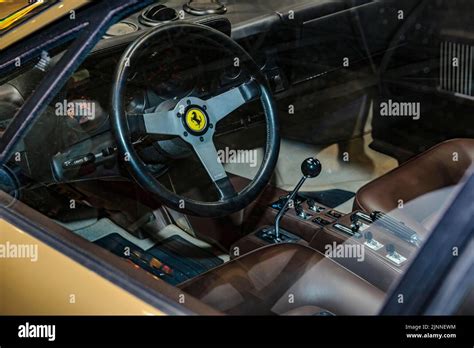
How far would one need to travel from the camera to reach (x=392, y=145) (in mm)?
3111

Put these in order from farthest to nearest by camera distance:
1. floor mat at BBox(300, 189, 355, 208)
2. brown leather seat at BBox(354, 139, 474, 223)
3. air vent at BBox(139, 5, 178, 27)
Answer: floor mat at BBox(300, 189, 355, 208) → air vent at BBox(139, 5, 178, 27) → brown leather seat at BBox(354, 139, 474, 223)

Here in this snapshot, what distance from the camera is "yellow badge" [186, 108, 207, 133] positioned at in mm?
1858

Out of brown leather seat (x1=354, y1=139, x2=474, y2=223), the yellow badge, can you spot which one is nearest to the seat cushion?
brown leather seat (x1=354, y1=139, x2=474, y2=223)

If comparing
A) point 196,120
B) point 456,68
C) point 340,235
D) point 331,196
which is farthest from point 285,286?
point 456,68

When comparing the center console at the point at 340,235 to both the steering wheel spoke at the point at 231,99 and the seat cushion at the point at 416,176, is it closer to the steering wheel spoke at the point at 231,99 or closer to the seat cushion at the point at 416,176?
the seat cushion at the point at 416,176

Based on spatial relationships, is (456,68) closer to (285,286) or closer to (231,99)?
(231,99)

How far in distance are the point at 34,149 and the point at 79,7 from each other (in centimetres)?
42

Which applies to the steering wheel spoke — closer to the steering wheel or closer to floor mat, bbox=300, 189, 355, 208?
the steering wheel

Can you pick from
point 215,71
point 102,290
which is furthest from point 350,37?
point 102,290

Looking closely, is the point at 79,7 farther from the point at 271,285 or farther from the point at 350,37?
the point at 350,37

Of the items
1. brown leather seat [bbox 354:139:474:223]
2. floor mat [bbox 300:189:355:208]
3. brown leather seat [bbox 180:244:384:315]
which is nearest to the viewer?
brown leather seat [bbox 180:244:384:315]

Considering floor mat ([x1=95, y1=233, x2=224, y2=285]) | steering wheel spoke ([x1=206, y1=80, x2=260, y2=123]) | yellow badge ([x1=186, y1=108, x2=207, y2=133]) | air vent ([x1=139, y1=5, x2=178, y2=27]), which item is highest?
air vent ([x1=139, y1=5, x2=178, y2=27])

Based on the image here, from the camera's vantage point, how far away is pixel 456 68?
2.91 m
